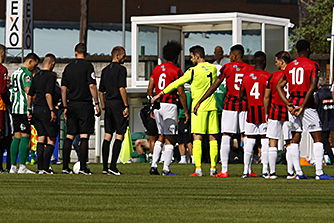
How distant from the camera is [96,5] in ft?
215

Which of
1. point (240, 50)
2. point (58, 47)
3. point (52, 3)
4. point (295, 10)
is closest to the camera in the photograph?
point (240, 50)

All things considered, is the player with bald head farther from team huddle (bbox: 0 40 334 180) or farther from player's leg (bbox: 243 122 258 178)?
player's leg (bbox: 243 122 258 178)

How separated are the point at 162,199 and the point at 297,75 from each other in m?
4.68

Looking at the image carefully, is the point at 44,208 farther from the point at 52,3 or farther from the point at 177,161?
the point at 52,3

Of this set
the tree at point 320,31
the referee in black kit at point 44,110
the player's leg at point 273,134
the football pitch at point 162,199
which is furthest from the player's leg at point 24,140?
the tree at point 320,31

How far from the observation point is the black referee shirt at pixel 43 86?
697 inches

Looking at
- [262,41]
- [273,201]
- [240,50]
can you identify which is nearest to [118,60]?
[240,50]

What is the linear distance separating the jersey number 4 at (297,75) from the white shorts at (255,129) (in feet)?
4.44

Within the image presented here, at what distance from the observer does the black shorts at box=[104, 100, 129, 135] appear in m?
17.2

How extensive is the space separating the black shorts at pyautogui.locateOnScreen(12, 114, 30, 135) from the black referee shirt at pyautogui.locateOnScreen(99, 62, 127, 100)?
5.44 feet

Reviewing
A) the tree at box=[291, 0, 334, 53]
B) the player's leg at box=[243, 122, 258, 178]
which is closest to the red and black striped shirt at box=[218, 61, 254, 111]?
the player's leg at box=[243, 122, 258, 178]

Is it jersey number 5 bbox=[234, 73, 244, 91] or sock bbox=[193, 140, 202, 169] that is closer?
jersey number 5 bbox=[234, 73, 244, 91]

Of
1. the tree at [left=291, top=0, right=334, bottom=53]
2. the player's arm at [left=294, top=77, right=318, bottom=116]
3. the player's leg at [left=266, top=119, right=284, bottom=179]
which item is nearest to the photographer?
the player's arm at [left=294, top=77, right=318, bottom=116]

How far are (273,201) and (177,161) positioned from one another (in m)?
13.8
